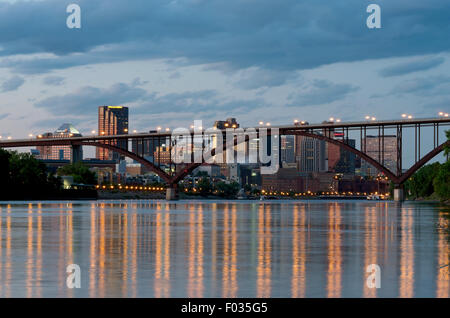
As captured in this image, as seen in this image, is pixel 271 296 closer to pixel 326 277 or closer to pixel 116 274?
pixel 326 277

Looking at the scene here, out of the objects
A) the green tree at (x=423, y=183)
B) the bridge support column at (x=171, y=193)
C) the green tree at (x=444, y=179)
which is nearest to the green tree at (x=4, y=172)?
the bridge support column at (x=171, y=193)

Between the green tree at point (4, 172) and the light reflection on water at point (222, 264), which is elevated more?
the green tree at point (4, 172)

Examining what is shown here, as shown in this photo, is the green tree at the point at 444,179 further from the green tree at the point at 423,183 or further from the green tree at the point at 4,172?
the green tree at the point at 4,172

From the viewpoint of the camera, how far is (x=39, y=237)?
32.5 metres

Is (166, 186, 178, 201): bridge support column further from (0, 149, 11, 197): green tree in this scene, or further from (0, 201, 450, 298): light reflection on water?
(0, 201, 450, 298): light reflection on water

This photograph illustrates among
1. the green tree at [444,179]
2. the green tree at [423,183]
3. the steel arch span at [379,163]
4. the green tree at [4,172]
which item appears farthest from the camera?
the green tree at [423,183]

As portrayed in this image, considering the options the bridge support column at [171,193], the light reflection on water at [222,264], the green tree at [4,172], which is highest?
the green tree at [4,172]

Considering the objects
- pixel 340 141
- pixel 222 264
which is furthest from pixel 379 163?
pixel 222 264

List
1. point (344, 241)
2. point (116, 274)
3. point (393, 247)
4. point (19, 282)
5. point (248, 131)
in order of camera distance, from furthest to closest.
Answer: point (248, 131) < point (344, 241) < point (393, 247) < point (116, 274) < point (19, 282)

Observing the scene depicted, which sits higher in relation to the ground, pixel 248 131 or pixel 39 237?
pixel 248 131

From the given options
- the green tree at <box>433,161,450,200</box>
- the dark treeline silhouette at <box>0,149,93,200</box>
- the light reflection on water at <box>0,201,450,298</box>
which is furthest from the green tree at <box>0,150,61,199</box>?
the light reflection on water at <box>0,201,450,298</box>
